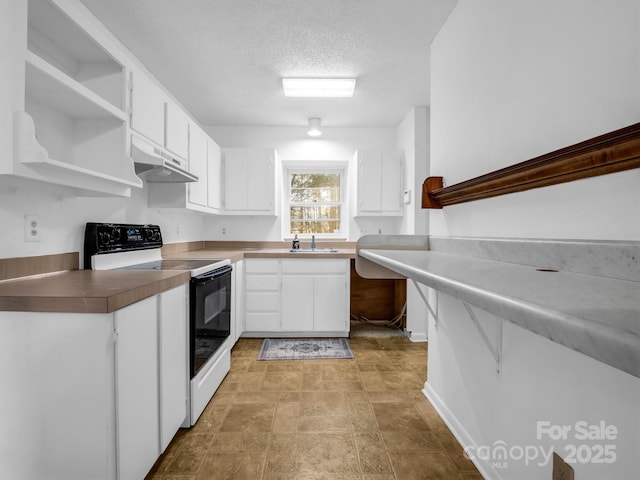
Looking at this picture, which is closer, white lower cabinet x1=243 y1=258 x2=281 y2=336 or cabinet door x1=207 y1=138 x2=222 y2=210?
cabinet door x1=207 y1=138 x2=222 y2=210

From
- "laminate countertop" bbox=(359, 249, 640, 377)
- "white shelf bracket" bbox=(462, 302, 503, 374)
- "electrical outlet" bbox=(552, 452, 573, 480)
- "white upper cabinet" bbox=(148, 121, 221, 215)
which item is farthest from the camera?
"white upper cabinet" bbox=(148, 121, 221, 215)

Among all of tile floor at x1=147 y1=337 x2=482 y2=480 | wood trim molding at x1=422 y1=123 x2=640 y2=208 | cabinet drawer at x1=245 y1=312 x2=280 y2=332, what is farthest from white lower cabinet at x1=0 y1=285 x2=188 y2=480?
cabinet drawer at x1=245 y1=312 x2=280 y2=332

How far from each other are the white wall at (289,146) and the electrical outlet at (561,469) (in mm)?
3080

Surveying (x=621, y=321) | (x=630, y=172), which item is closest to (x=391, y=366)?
(x=630, y=172)

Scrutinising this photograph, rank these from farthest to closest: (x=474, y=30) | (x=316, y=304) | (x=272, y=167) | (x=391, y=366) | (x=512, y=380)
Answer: (x=272, y=167) < (x=316, y=304) < (x=391, y=366) < (x=474, y=30) < (x=512, y=380)

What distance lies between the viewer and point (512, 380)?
133 centimetres

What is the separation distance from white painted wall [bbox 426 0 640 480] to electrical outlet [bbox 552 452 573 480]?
3 centimetres

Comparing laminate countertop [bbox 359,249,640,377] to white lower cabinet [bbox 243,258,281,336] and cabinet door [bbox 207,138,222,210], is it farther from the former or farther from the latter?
cabinet door [bbox 207,138,222,210]

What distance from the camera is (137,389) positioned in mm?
1333

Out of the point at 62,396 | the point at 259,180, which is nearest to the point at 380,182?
the point at 259,180

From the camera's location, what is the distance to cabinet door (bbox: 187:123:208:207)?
112 inches

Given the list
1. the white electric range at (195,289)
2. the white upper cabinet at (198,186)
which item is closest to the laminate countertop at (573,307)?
the white electric range at (195,289)

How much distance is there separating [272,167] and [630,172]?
3.32m

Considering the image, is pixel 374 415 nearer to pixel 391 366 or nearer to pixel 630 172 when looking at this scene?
pixel 391 366
